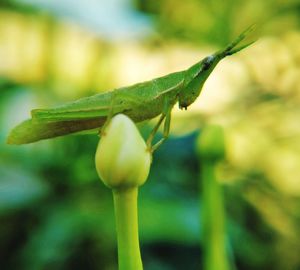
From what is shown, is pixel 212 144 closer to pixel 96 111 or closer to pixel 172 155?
pixel 96 111

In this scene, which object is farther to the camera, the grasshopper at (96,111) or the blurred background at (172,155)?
the blurred background at (172,155)

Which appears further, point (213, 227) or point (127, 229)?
point (213, 227)

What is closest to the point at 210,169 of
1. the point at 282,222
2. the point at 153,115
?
the point at 153,115


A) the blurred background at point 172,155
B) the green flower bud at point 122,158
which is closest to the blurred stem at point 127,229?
the green flower bud at point 122,158

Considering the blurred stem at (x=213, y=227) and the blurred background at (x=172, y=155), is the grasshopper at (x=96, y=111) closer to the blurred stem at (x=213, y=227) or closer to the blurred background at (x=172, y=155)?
the blurred stem at (x=213, y=227)

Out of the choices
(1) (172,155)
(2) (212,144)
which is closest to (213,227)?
(2) (212,144)

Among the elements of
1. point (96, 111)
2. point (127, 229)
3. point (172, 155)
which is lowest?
point (127, 229)

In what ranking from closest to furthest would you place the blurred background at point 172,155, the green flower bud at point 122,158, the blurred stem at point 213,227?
the green flower bud at point 122,158
the blurred stem at point 213,227
the blurred background at point 172,155

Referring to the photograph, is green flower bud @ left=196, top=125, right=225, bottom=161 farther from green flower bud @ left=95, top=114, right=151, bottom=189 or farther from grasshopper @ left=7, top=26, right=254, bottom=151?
green flower bud @ left=95, top=114, right=151, bottom=189
